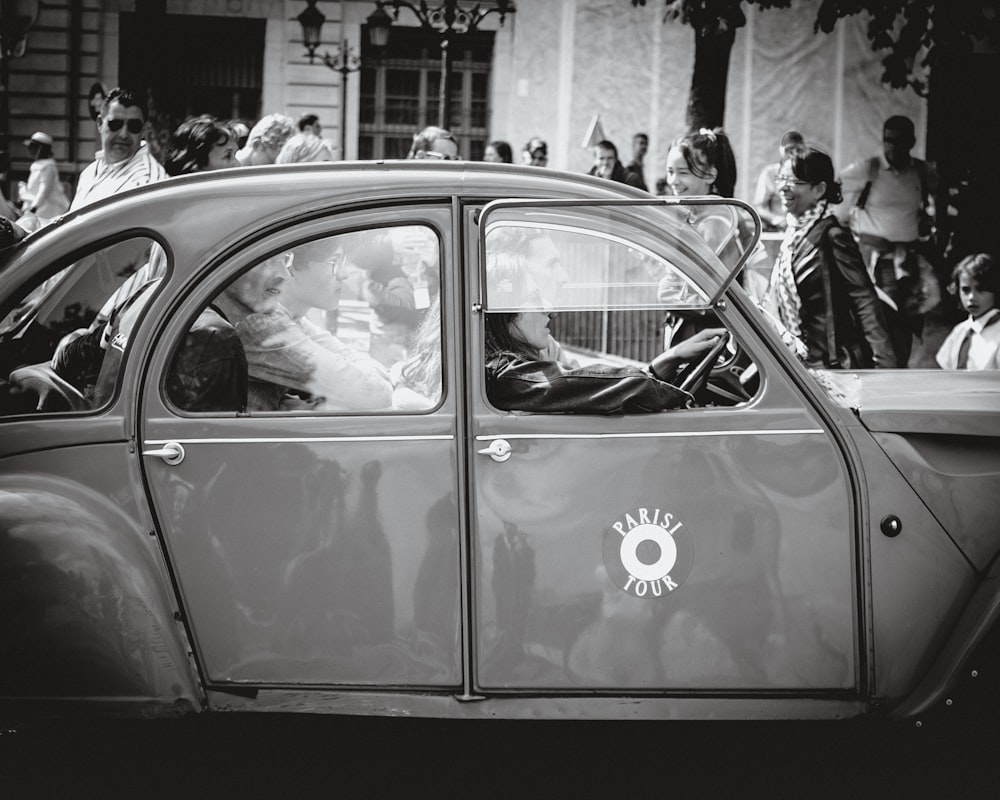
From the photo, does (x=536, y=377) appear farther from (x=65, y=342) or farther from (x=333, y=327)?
(x=65, y=342)

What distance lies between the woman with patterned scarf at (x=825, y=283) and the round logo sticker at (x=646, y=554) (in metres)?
2.97

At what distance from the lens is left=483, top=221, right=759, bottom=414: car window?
3223 millimetres

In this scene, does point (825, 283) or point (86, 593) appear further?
point (825, 283)

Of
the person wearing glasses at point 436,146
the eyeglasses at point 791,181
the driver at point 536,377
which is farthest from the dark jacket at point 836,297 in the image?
the driver at point 536,377

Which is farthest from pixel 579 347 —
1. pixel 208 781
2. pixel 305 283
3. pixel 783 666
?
pixel 208 781

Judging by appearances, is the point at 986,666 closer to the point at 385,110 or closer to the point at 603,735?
the point at 603,735

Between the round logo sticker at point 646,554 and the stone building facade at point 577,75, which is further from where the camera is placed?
the stone building facade at point 577,75

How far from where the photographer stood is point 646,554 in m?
3.16

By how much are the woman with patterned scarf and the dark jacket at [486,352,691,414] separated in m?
2.85

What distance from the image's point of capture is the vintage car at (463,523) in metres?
3.14

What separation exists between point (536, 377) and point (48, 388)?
1.39 m

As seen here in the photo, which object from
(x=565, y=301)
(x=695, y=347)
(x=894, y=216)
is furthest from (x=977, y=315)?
(x=894, y=216)

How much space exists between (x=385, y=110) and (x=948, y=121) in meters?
12.4

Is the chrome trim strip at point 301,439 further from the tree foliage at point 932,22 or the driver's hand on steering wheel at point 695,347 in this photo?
the tree foliage at point 932,22
